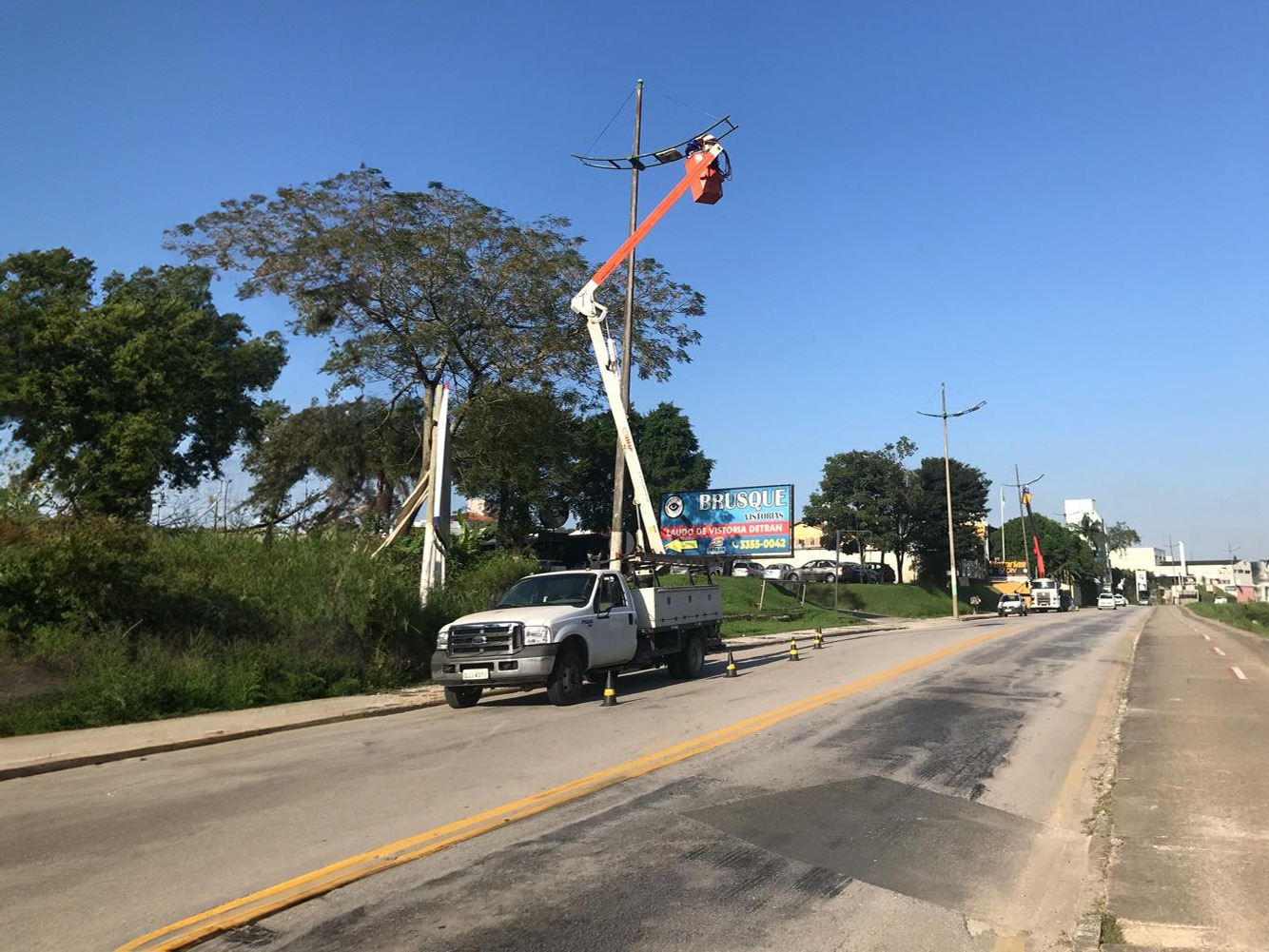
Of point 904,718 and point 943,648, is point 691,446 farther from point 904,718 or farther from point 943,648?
point 904,718

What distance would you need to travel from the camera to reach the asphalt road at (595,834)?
4.88 meters

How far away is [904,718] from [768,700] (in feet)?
7.57

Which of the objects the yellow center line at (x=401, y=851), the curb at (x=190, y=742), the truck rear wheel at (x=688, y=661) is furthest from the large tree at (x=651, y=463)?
the yellow center line at (x=401, y=851)

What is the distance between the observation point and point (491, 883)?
543 centimetres

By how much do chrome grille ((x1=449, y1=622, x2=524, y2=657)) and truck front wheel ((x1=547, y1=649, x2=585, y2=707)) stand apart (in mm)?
753

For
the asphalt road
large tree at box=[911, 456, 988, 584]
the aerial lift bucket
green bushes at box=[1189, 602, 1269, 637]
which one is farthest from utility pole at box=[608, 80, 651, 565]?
large tree at box=[911, 456, 988, 584]

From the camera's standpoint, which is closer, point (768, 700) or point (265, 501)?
point (768, 700)

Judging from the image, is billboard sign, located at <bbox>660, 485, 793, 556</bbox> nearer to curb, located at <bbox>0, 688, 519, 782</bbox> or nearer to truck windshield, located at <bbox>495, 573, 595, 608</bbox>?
truck windshield, located at <bbox>495, 573, 595, 608</bbox>

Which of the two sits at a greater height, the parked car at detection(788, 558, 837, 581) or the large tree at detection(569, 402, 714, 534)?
the large tree at detection(569, 402, 714, 534)

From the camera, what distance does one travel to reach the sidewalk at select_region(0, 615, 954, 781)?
9.91 meters

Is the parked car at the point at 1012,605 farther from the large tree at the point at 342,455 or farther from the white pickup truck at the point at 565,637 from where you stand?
the white pickup truck at the point at 565,637

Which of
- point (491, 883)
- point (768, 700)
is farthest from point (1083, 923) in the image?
point (768, 700)

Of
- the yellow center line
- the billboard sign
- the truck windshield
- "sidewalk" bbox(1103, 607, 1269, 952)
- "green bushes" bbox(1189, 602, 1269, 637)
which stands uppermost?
the billboard sign

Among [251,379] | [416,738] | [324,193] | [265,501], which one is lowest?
[416,738]
